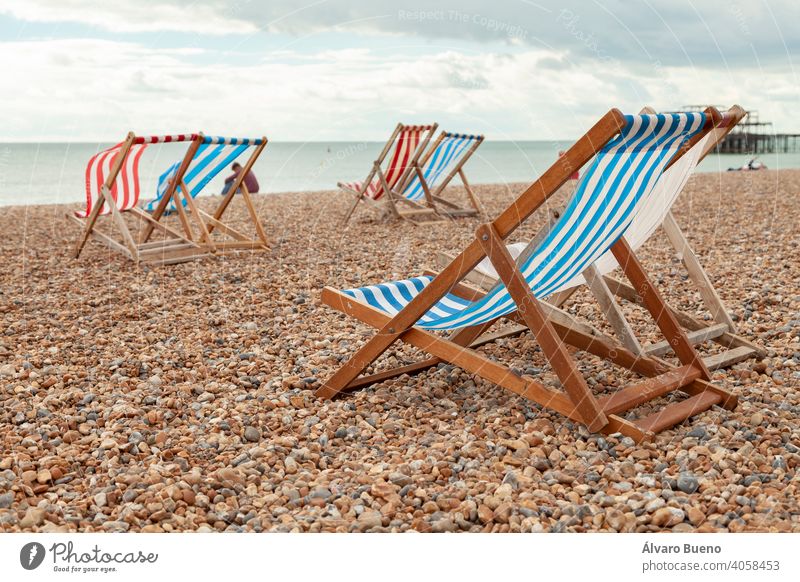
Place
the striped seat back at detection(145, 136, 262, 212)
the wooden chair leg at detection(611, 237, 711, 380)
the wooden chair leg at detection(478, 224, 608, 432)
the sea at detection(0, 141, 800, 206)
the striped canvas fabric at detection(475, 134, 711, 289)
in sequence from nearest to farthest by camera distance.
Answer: the wooden chair leg at detection(478, 224, 608, 432) < the wooden chair leg at detection(611, 237, 711, 380) < the striped canvas fabric at detection(475, 134, 711, 289) < the striped seat back at detection(145, 136, 262, 212) < the sea at detection(0, 141, 800, 206)

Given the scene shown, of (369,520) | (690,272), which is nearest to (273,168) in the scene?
(690,272)

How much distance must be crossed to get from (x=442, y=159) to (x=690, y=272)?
215 inches

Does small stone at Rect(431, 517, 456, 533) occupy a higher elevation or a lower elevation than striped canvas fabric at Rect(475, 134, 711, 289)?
lower

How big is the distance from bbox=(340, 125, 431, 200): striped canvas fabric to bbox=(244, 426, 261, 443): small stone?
20.5ft

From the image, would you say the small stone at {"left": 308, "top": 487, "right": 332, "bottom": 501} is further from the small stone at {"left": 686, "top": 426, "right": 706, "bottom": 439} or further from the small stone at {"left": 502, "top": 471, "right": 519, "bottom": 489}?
the small stone at {"left": 686, "top": 426, "right": 706, "bottom": 439}

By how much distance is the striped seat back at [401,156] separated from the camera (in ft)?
28.8

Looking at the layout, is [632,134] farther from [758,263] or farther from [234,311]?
[758,263]

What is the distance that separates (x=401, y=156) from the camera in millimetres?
8852

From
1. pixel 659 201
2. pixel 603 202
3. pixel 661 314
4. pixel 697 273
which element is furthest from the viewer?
pixel 697 273

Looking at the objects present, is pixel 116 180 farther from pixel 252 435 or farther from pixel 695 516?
pixel 695 516

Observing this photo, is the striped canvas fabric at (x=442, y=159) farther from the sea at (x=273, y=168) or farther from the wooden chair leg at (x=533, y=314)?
the sea at (x=273, y=168)

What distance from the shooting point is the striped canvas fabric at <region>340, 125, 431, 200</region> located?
8.77m

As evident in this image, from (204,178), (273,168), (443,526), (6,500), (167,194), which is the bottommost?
(273,168)

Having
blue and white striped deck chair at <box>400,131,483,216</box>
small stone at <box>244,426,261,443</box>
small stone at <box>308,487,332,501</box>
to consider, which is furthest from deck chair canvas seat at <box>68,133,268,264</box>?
small stone at <box>308,487,332,501</box>
